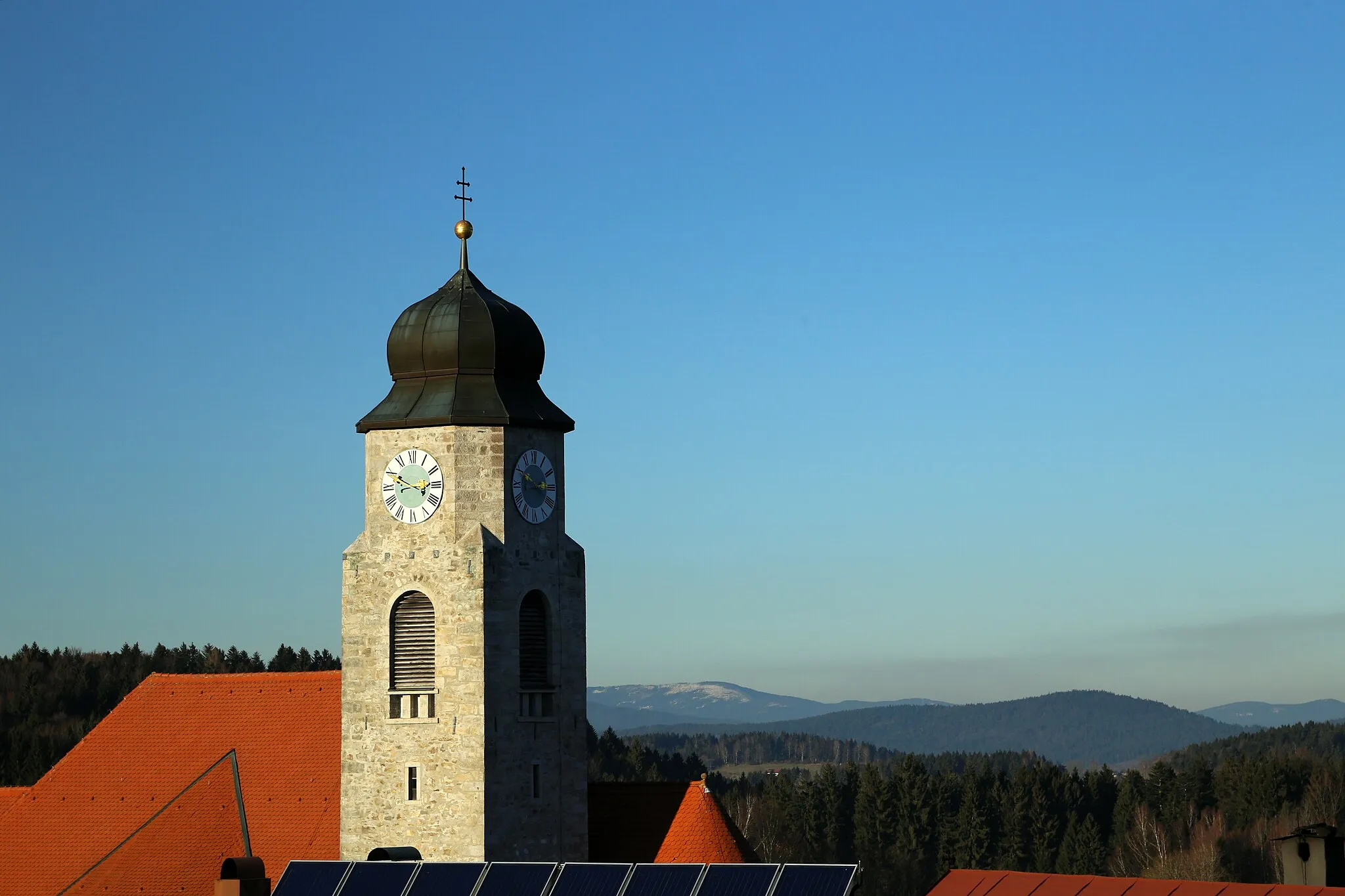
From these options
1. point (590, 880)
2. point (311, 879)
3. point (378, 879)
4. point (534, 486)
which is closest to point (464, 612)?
point (534, 486)

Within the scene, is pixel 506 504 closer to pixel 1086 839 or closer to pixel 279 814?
pixel 279 814

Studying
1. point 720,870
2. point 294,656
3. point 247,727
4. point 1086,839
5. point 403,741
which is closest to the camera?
point 720,870

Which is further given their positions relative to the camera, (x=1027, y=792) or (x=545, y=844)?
(x=1027, y=792)

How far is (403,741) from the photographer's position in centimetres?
4131

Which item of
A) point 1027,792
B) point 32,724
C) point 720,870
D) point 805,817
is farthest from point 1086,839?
point 720,870

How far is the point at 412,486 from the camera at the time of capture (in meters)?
42.0

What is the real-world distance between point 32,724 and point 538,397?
5225 cm

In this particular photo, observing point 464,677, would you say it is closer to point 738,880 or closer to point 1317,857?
point 738,880

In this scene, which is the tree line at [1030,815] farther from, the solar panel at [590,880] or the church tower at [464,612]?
the solar panel at [590,880]

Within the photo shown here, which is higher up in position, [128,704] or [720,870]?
[128,704]

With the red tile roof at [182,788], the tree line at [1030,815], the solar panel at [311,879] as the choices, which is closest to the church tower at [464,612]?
the red tile roof at [182,788]

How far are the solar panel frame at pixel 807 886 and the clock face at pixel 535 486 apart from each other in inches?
608

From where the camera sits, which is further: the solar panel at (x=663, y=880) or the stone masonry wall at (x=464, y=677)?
the stone masonry wall at (x=464, y=677)

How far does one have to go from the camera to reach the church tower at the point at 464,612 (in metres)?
41.0
